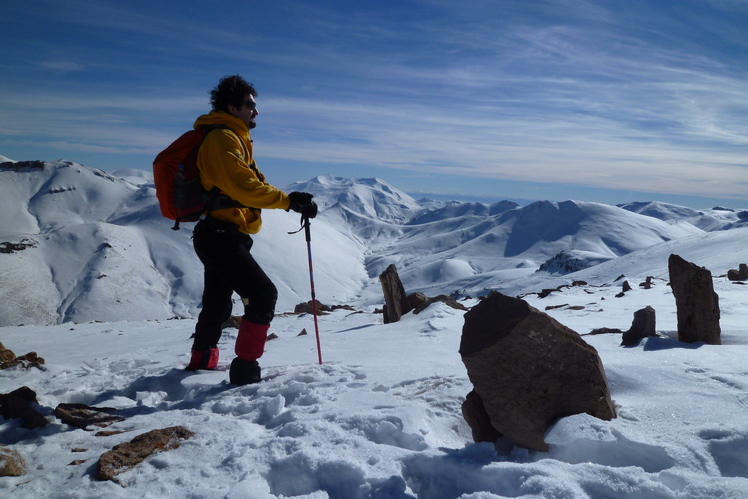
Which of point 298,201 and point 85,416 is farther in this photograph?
point 298,201

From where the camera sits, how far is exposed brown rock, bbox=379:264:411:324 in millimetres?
10070

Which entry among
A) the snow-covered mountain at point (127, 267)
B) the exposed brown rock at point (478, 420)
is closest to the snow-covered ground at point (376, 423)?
the exposed brown rock at point (478, 420)

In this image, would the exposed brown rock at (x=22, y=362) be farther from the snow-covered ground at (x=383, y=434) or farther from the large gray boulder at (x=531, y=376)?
the large gray boulder at (x=531, y=376)

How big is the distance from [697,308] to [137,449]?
21.0ft

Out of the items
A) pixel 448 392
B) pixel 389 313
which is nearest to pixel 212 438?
pixel 448 392

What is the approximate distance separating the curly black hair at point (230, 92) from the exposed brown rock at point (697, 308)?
19.9 ft

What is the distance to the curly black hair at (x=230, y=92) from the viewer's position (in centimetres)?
475

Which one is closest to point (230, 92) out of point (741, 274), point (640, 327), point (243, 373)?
point (243, 373)

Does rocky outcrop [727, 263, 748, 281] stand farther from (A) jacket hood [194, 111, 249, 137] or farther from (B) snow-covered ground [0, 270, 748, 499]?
(A) jacket hood [194, 111, 249, 137]

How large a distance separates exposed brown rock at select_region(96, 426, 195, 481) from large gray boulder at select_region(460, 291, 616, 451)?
2.20 meters

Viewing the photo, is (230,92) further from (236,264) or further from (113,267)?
(113,267)

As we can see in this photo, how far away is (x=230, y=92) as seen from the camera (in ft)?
15.6

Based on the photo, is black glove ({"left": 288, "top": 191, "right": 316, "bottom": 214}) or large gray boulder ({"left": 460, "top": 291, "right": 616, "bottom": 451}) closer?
large gray boulder ({"left": 460, "top": 291, "right": 616, "bottom": 451})

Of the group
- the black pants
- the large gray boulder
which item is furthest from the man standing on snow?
the large gray boulder
